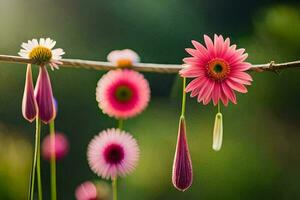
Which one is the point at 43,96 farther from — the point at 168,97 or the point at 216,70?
the point at 168,97

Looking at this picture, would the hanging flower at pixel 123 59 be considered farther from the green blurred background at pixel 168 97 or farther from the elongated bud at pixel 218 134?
the green blurred background at pixel 168 97

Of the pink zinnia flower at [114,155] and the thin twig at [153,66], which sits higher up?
the thin twig at [153,66]

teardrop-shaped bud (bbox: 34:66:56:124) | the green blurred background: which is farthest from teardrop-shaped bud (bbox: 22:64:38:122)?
the green blurred background

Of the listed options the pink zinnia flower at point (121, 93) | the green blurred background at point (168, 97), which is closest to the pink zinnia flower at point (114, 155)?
the pink zinnia flower at point (121, 93)

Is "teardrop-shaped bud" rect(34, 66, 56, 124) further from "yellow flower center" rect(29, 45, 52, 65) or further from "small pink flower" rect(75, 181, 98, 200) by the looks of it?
"small pink flower" rect(75, 181, 98, 200)

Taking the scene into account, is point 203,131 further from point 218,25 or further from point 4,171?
point 4,171

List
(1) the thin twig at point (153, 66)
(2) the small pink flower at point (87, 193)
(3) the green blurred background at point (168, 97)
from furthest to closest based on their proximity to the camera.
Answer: (3) the green blurred background at point (168, 97) → (2) the small pink flower at point (87, 193) → (1) the thin twig at point (153, 66)

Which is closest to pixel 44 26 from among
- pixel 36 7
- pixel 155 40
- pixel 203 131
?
pixel 36 7
